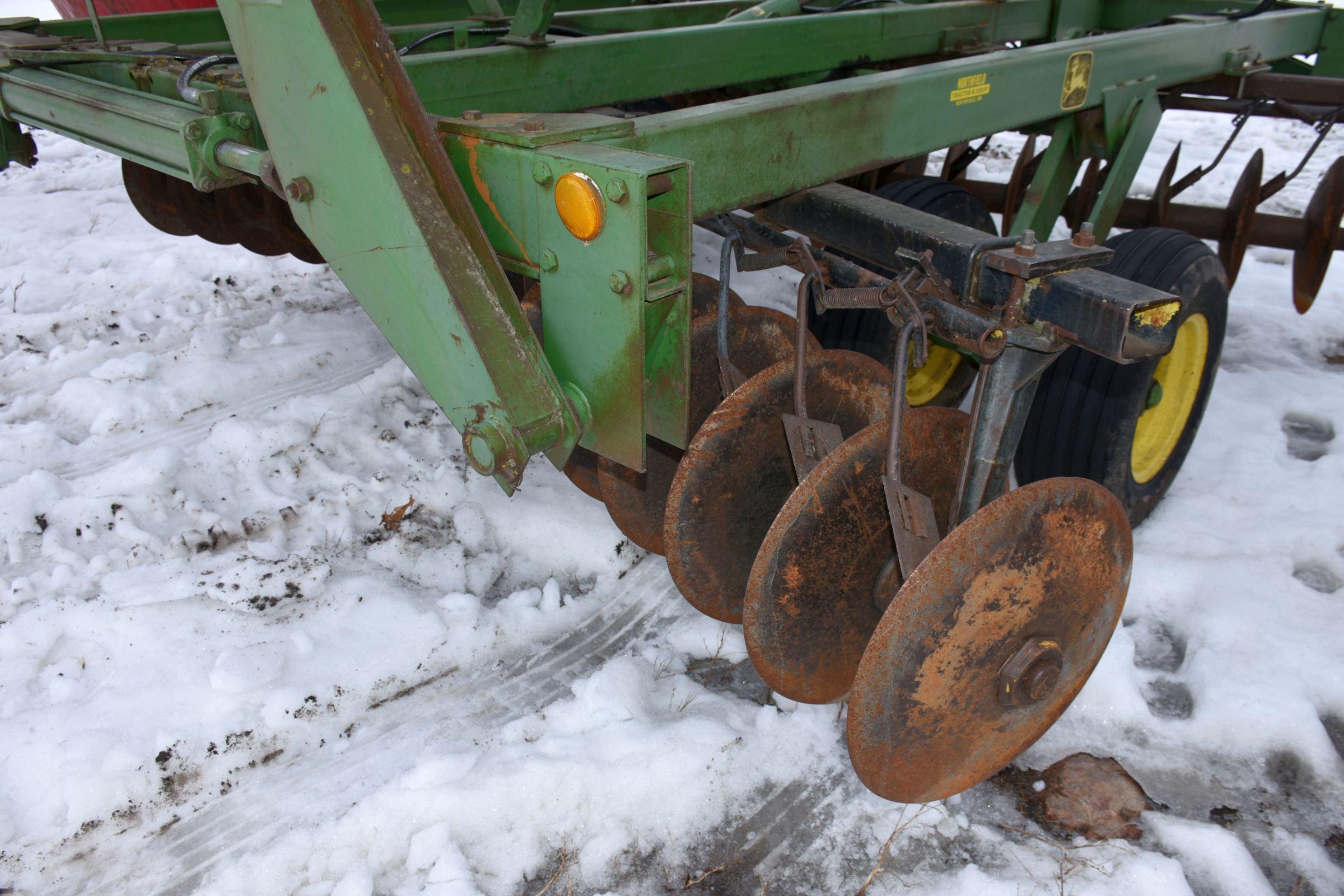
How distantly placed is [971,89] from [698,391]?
101 cm

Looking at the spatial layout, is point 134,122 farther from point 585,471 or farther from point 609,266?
point 585,471

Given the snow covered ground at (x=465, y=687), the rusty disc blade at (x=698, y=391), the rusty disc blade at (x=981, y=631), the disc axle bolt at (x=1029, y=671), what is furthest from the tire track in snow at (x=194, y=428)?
the disc axle bolt at (x=1029, y=671)

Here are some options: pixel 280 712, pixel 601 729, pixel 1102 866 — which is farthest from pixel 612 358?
pixel 1102 866

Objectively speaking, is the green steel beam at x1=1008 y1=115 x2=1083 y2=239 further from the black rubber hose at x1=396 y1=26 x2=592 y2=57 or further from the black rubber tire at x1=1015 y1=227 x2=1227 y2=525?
the black rubber hose at x1=396 y1=26 x2=592 y2=57

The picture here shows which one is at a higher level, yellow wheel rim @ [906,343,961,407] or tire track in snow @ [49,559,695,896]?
yellow wheel rim @ [906,343,961,407]

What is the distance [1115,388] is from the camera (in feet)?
8.91

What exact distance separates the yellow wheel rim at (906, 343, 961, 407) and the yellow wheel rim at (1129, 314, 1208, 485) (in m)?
0.74

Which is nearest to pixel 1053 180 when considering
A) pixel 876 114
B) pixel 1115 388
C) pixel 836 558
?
pixel 1115 388

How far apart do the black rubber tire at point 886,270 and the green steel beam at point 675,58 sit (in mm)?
493

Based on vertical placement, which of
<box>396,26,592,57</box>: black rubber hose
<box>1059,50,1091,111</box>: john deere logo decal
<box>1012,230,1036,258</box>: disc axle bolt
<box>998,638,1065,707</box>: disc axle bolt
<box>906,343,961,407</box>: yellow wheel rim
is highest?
<box>396,26,592,57</box>: black rubber hose

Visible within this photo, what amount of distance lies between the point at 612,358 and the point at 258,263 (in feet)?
12.1

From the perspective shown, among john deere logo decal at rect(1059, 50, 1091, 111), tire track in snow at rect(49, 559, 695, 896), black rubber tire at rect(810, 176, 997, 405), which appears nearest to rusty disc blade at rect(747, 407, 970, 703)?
tire track in snow at rect(49, 559, 695, 896)

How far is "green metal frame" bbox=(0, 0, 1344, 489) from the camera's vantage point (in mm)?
1619

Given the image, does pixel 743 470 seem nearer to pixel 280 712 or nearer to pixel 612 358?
pixel 612 358
